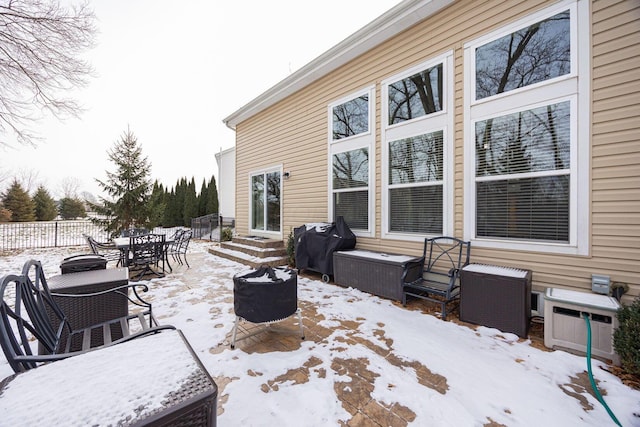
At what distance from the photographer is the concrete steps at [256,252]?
21.7 feet

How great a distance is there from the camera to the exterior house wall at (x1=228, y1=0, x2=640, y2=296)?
2.90 meters

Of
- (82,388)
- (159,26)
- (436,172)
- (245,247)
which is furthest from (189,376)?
(159,26)

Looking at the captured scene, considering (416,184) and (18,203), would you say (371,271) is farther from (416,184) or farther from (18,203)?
(18,203)

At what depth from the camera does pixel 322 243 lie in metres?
5.42

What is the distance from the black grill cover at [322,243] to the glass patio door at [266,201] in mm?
2051

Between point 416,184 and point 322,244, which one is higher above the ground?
point 416,184

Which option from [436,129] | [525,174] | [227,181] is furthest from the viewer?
[227,181]

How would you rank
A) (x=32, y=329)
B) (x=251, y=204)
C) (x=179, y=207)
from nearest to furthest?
(x=32, y=329)
(x=251, y=204)
(x=179, y=207)

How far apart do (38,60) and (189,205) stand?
12857 mm

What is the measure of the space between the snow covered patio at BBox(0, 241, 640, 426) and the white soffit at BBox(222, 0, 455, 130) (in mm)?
4675

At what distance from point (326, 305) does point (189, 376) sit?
3191 mm

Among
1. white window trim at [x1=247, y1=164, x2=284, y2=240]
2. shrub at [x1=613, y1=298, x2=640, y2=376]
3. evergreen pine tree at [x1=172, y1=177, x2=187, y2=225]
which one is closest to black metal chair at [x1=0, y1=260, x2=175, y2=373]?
Answer: shrub at [x1=613, y1=298, x2=640, y2=376]

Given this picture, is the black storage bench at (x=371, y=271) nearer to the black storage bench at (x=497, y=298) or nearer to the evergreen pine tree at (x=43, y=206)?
the black storage bench at (x=497, y=298)

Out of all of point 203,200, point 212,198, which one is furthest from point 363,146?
point 203,200
